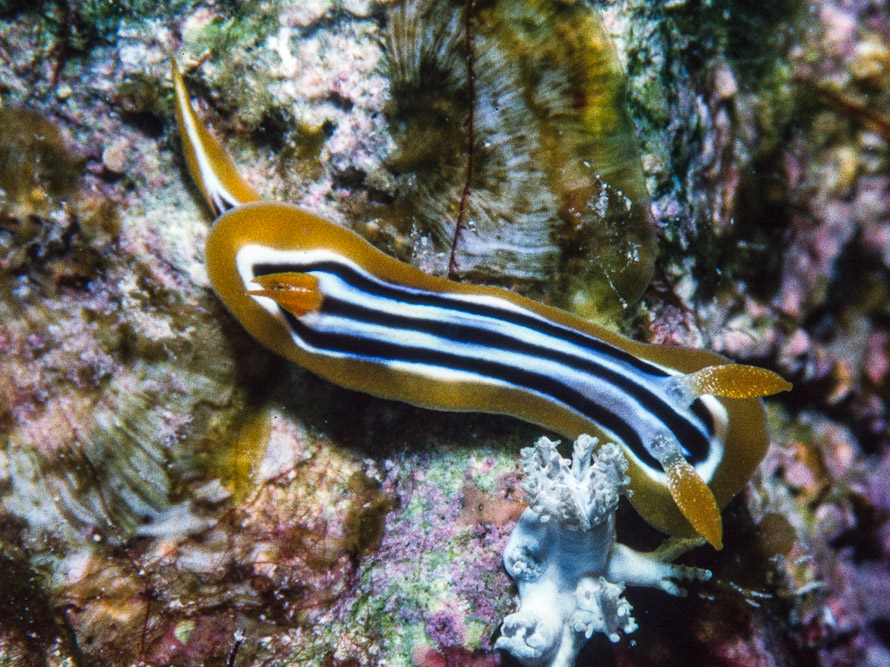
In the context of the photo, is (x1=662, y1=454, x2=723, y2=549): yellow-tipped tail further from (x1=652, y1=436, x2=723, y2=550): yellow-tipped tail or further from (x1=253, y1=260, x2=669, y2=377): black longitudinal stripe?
(x1=253, y1=260, x2=669, y2=377): black longitudinal stripe

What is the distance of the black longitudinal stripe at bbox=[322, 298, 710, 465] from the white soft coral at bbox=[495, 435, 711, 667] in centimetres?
46

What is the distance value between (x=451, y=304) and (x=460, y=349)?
29cm

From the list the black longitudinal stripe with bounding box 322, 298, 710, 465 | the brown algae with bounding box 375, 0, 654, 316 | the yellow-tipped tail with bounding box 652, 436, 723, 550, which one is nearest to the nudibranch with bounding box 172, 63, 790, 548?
the black longitudinal stripe with bounding box 322, 298, 710, 465

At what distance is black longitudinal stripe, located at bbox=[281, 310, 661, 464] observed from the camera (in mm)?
3131

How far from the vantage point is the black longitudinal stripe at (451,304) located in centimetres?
314

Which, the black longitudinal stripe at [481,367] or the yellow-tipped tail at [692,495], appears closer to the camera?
the yellow-tipped tail at [692,495]

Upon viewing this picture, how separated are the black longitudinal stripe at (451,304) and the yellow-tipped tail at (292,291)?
0.72 ft

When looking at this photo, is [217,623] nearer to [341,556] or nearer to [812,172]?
[341,556]

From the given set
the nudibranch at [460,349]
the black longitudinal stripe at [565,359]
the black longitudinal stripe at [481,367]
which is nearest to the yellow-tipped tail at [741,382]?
the nudibranch at [460,349]

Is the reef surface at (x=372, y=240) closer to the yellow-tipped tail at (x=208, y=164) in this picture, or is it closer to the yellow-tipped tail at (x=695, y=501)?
the yellow-tipped tail at (x=208, y=164)

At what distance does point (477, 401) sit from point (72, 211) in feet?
9.93

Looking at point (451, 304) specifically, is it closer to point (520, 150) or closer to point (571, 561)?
point (520, 150)

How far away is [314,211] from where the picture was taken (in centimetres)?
340

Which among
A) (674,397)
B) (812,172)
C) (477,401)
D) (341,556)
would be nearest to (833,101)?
(812,172)
